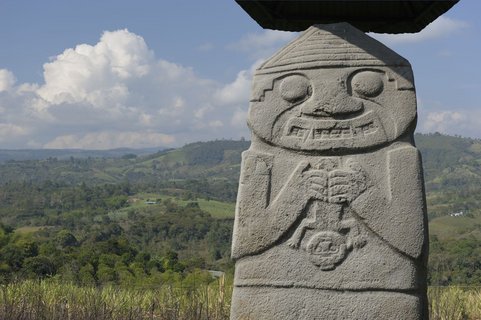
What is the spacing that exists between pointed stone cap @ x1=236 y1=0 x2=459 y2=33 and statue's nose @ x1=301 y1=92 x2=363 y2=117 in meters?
0.81

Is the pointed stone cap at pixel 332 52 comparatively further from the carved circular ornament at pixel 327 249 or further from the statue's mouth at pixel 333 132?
the carved circular ornament at pixel 327 249

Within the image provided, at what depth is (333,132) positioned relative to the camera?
4.68 meters

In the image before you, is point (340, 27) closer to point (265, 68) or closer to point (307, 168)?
point (265, 68)

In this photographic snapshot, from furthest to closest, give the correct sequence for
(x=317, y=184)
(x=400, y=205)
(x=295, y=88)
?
1. (x=295, y=88)
2. (x=317, y=184)
3. (x=400, y=205)

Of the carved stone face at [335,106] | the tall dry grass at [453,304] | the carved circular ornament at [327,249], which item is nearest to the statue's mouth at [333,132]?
the carved stone face at [335,106]

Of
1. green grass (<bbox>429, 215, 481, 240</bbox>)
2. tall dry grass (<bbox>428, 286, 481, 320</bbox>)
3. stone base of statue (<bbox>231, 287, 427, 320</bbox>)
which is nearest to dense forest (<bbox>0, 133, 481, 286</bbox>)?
green grass (<bbox>429, 215, 481, 240</bbox>)

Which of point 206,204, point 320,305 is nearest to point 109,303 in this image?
point 320,305

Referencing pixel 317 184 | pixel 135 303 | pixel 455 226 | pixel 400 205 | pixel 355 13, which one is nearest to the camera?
pixel 400 205

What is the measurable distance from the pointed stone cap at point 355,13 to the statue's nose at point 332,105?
0.81 m

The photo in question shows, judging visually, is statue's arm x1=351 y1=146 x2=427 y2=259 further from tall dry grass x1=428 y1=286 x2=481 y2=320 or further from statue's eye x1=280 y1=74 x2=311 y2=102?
tall dry grass x1=428 y1=286 x2=481 y2=320

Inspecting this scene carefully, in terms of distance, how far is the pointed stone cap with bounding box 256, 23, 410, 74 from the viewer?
475 centimetres

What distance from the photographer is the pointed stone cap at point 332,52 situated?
4.75 meters

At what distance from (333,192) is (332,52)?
1034mm

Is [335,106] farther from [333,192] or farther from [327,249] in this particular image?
[327,249]
